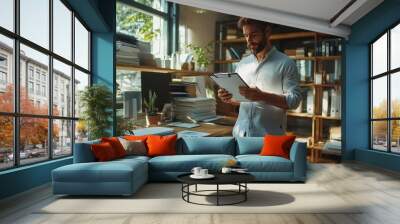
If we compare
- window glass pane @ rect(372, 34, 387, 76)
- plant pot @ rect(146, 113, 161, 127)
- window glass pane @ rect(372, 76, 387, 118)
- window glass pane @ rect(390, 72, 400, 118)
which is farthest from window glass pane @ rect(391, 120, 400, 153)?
plant pot @ rect(146, 113, 161, 127)

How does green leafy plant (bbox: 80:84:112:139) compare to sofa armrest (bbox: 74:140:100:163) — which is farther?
green leafy plant (bbox: 80:84:112:139)

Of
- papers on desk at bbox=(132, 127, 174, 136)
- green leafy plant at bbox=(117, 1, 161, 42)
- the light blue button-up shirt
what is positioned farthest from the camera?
green leafy plant at bbox=(117, 1, 161, 42)

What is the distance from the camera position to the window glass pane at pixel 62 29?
21.2 ft

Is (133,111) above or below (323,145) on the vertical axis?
above

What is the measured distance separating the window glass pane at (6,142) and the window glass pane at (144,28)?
4.00 meters

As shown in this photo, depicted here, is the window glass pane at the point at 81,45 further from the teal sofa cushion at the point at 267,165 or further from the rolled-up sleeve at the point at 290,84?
the rolled-up sleeve at the point at 290,84

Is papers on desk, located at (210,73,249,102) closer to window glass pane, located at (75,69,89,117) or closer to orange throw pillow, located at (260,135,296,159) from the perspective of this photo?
orange throw pillow, located at (260,135,296,159)

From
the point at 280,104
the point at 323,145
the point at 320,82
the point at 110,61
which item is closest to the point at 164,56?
the point at 110,61

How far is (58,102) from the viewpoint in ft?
21.5

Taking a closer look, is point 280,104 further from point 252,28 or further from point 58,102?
point 58,102

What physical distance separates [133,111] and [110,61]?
107 cm

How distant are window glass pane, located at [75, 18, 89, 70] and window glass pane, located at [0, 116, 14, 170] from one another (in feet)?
8.82

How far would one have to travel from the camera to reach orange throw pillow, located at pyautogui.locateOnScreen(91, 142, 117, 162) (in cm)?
572

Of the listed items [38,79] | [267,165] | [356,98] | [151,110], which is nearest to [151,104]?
[151,110]
